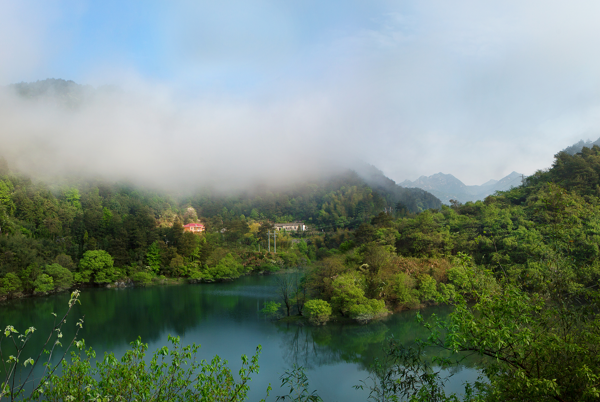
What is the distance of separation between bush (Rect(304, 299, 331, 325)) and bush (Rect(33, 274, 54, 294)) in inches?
796

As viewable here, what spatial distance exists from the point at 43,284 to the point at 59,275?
50.5 inches

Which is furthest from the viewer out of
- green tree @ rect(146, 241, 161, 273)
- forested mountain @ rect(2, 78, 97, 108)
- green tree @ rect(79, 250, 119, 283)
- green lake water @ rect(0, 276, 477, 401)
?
forested mountain @ rect(2, 78, 97, 108)

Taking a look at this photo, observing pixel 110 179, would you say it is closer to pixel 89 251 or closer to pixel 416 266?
pixel 89 251

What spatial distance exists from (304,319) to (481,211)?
16.5 m

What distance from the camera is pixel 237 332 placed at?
16.7 meters

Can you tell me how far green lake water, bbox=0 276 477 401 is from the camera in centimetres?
1229

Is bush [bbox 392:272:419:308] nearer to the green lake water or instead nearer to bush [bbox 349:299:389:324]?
the green lake water

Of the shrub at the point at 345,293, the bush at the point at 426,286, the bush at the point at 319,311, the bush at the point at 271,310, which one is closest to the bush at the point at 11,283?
the bush at the point at 271,310

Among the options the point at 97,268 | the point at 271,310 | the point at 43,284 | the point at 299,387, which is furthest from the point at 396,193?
the point at 299,387

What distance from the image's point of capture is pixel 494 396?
4.38 meters

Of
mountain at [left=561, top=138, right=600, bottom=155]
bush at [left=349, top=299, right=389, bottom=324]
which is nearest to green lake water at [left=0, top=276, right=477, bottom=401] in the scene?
bush at [left=349, top=299, right=389, bottom=324]

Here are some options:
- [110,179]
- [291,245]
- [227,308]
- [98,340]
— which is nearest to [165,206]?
[110,179]

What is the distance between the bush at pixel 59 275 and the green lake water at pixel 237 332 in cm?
144

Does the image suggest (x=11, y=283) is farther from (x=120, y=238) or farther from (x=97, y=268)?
(x=120, y=238)
